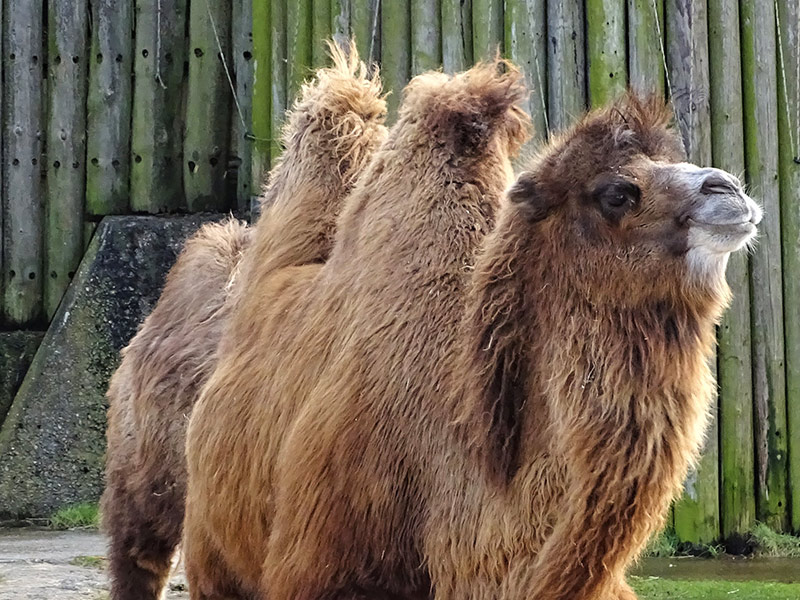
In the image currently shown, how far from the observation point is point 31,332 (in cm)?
1003

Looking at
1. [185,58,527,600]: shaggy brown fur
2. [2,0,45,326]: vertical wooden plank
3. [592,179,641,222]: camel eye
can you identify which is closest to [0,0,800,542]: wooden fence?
[2,0,45,326]: vertical wooden plank

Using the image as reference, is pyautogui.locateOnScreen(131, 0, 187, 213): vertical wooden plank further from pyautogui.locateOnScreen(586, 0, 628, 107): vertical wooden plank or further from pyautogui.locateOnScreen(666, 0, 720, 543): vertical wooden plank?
pyautogui.locateOnScreen(666, 0, 720, 543): vertical wooden plank

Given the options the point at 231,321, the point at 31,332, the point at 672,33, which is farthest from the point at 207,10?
the point at 231,321

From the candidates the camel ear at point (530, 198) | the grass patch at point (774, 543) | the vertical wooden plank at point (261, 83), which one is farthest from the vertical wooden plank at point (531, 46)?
the camel ear at point (530, 198)

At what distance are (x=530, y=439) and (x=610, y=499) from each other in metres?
0.34

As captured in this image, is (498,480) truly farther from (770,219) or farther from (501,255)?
(770,219)

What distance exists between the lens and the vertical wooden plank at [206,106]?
9750mm

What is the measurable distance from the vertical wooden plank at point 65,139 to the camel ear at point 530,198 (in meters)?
6.73

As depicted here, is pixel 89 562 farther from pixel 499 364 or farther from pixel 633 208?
pixel 633 208

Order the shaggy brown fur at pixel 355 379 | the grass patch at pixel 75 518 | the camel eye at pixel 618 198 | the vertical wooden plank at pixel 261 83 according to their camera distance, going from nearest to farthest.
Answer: the camel eye at pixel 618 198
the shaggy brown fur at pixel 355 379
the vertical wooden plank at pixel 261 83
the grass patch at pixel 75 518

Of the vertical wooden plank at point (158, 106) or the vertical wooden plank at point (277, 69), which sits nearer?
the vertical wooden plank at point (277, 69)

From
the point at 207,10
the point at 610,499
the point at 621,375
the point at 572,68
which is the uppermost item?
the point at 207,10

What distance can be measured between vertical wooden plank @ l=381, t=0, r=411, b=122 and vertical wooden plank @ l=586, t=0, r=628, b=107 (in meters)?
1.14

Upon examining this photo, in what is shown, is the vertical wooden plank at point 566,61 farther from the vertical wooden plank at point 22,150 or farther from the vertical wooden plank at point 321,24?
the vertical wooden plank at point 22,150
